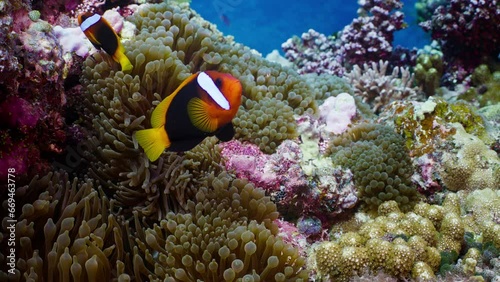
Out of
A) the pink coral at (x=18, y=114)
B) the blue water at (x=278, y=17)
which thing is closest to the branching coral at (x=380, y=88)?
the pink coral at (x=18, y=114)

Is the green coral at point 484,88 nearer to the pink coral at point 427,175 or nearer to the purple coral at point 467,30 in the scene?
the purple coral at point 467,30

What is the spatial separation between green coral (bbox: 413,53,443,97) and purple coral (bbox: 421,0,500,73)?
15.9 inches

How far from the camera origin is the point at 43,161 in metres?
2.70

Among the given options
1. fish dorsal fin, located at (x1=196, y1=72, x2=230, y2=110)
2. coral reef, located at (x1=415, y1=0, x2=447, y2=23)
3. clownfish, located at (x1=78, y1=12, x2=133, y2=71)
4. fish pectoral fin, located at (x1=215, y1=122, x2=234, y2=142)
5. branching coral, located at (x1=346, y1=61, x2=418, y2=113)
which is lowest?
fish pectoral fin, located at (x1=215, y1=122, x2=234, y2=142)

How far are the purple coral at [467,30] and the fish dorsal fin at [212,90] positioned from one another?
6.49 meters

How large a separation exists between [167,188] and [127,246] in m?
0.45

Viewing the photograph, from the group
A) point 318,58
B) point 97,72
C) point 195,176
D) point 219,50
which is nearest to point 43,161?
point 97,72

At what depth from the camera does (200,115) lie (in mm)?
1881

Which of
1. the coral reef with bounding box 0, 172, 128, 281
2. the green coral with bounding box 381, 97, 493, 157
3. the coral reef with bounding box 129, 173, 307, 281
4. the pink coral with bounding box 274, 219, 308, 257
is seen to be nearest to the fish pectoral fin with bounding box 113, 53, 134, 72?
the coral reef with bounding box 0, 172, 128, 281

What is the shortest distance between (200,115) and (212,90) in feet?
0.44

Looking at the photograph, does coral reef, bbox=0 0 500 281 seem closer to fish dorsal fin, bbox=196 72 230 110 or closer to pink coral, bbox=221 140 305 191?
pink coral, bbox=221 140 305 191

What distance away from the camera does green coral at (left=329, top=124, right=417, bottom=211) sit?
3.33 m

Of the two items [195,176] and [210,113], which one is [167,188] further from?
[210,113]

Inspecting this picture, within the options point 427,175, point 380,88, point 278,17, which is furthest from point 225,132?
point 278,17
